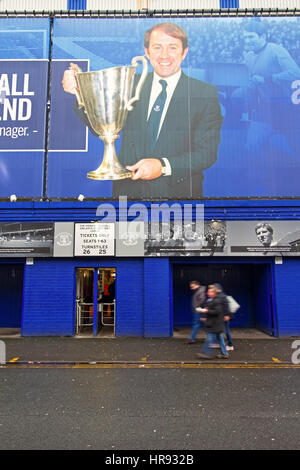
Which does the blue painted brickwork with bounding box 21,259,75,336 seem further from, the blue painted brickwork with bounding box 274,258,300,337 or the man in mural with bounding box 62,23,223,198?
the blue painted brickwork with bounding box 274,258,300,337

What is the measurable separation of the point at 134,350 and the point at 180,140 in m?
7.90

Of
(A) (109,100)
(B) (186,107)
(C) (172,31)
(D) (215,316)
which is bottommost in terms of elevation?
(D) (215,316)

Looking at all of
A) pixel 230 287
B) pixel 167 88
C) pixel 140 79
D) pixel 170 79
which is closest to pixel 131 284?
pixel 230 287

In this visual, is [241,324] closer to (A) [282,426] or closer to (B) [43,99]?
(A) [282,426]

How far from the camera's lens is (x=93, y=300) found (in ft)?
39.7

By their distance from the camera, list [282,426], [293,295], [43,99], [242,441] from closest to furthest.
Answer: [242,441], [282,426], [293,295], [43,99]

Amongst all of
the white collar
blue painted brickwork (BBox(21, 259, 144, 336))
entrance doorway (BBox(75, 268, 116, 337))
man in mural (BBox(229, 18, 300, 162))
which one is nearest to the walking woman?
blue painted brickwork (BBox(21, 259, 144, 336))

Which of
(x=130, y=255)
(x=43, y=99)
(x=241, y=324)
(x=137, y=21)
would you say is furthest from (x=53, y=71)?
(x=241, y=324)

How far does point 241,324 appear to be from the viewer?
13.5 meters

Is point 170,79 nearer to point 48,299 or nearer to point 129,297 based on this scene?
point 129,297

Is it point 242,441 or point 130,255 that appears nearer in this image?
point 242,441

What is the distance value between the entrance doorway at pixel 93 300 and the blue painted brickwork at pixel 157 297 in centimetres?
140

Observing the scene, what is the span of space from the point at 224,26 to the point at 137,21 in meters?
3.62

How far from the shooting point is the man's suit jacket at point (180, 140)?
40.7ft
